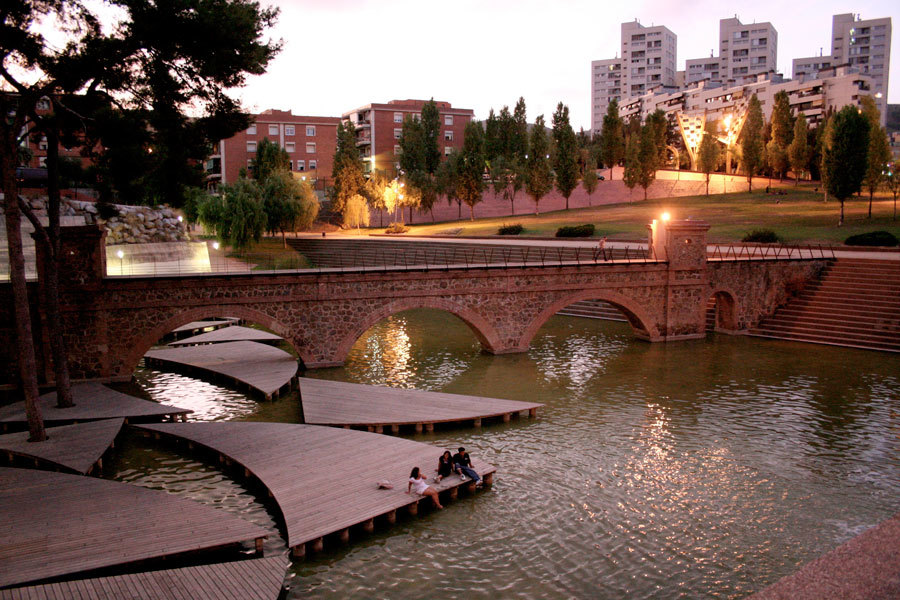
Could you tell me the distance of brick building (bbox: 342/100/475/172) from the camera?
85500 mm

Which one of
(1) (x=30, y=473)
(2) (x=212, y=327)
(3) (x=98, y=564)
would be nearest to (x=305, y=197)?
(2) (x=212, y=327)

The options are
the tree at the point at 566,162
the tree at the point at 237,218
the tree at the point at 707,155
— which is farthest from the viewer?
the tree at the point at 707,155

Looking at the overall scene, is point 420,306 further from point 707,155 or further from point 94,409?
point 707,155

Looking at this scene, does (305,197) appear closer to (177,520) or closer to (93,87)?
(93,87)

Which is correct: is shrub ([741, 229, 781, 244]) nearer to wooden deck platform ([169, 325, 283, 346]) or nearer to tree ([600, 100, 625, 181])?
wooden deck platform ([169, 325, 283, 346])

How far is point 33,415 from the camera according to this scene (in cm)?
1645

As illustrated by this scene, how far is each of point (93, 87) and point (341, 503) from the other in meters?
13.6

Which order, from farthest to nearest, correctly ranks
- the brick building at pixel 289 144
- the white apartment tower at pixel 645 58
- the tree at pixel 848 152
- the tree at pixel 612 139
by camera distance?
the white apartment tower at pixel 645 58 → the tree at pixel 612 139 → the brick building at pixel 289 144 → the tree at pixel 848 152

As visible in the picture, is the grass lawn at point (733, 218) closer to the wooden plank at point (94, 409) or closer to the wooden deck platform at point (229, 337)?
the wooden deck platform at point (229, 337)

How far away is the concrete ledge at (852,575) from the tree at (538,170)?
60578 mm

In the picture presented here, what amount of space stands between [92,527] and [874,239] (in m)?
44.3

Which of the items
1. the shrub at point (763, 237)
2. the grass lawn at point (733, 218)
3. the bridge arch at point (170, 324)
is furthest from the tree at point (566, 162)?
the bridge arch at point (170, 324)

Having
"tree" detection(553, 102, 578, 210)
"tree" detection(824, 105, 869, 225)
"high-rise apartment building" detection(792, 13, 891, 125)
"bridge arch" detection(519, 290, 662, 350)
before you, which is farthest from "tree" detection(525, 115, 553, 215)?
"high-rise apartment building" detection(792, 13, 891, 125)

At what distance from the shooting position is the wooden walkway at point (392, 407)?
18828mm
